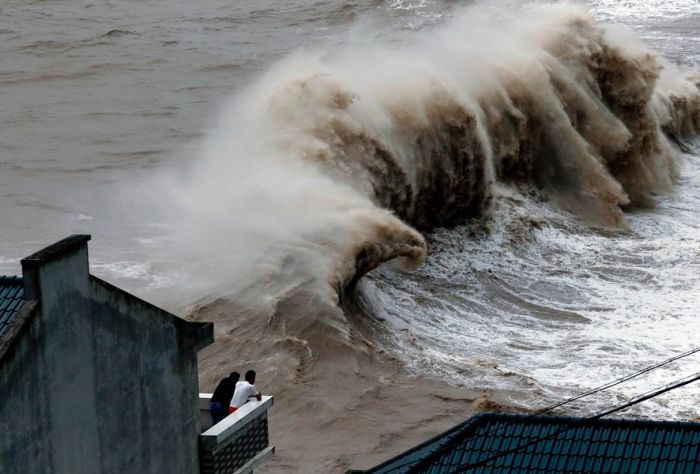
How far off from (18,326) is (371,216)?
13914mm

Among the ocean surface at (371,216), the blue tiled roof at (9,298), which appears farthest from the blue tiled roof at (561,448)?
the ocean surface at (371,216)

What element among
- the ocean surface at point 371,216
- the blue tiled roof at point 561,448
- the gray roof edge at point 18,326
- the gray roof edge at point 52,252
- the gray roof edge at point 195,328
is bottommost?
the ocean surface at point 371,216

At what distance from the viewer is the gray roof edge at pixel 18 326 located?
357 inches

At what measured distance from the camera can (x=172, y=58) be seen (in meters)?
42.7

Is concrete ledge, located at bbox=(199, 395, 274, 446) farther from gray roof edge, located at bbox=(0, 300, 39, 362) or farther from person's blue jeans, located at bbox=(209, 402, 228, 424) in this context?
gray roof edge, located at bbox=(0, 300, 39, 362)

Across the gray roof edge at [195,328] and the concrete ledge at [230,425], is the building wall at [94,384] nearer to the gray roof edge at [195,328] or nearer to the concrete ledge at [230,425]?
the gray roof edge at [195,328]

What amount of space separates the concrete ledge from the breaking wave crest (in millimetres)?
7438

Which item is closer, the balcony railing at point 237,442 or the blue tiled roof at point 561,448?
the blue tiled roof at point 561,448

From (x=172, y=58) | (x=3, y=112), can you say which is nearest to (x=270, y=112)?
(x=3, y=112)

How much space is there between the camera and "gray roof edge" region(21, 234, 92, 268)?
30.4ft

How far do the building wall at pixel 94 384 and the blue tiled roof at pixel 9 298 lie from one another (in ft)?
0.62

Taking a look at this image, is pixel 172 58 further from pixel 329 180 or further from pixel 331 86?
pixel 329 180

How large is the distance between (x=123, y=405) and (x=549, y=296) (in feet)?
43.5

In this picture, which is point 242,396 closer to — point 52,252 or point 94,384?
point 94,384
